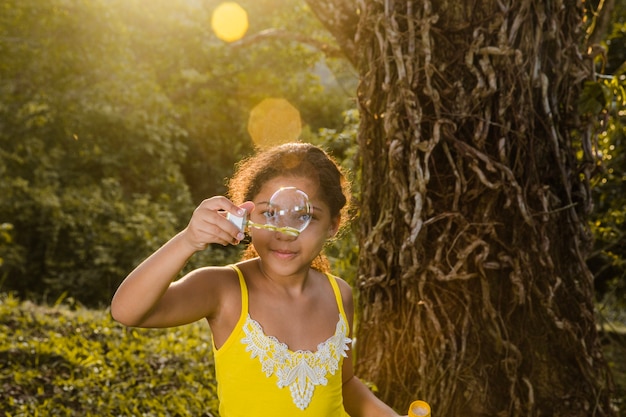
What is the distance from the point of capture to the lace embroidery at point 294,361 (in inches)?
77.1

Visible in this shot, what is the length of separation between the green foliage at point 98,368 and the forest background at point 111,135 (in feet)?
0.09

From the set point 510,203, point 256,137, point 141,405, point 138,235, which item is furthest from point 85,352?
point 256,137

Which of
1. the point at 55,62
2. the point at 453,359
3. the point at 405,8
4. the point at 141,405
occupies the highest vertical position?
the point at 55,62

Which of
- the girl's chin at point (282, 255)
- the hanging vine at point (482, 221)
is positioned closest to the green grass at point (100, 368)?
the hanging vine at point (482, 221)

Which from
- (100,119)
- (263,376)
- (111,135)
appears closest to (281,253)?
(263,376)

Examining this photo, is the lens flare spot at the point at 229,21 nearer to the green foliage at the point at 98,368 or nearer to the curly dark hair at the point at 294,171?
the green foliage at the point at 98,368

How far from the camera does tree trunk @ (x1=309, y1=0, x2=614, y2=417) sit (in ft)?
8.34

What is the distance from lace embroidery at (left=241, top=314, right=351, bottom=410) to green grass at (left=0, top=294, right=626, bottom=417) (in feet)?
5.27

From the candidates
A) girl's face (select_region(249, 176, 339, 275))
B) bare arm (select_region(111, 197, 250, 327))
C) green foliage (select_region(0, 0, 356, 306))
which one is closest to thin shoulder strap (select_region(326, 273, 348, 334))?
girl's face (select_region(249, 176, 339, 275))

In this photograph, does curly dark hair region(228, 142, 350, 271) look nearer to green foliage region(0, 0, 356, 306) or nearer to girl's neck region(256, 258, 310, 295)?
girl's neck region(256, 258, 310, 295)

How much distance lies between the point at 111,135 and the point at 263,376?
9.41 metres

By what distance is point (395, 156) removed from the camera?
263cm

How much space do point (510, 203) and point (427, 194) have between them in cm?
32

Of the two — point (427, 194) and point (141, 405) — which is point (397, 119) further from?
point (141, 405)
